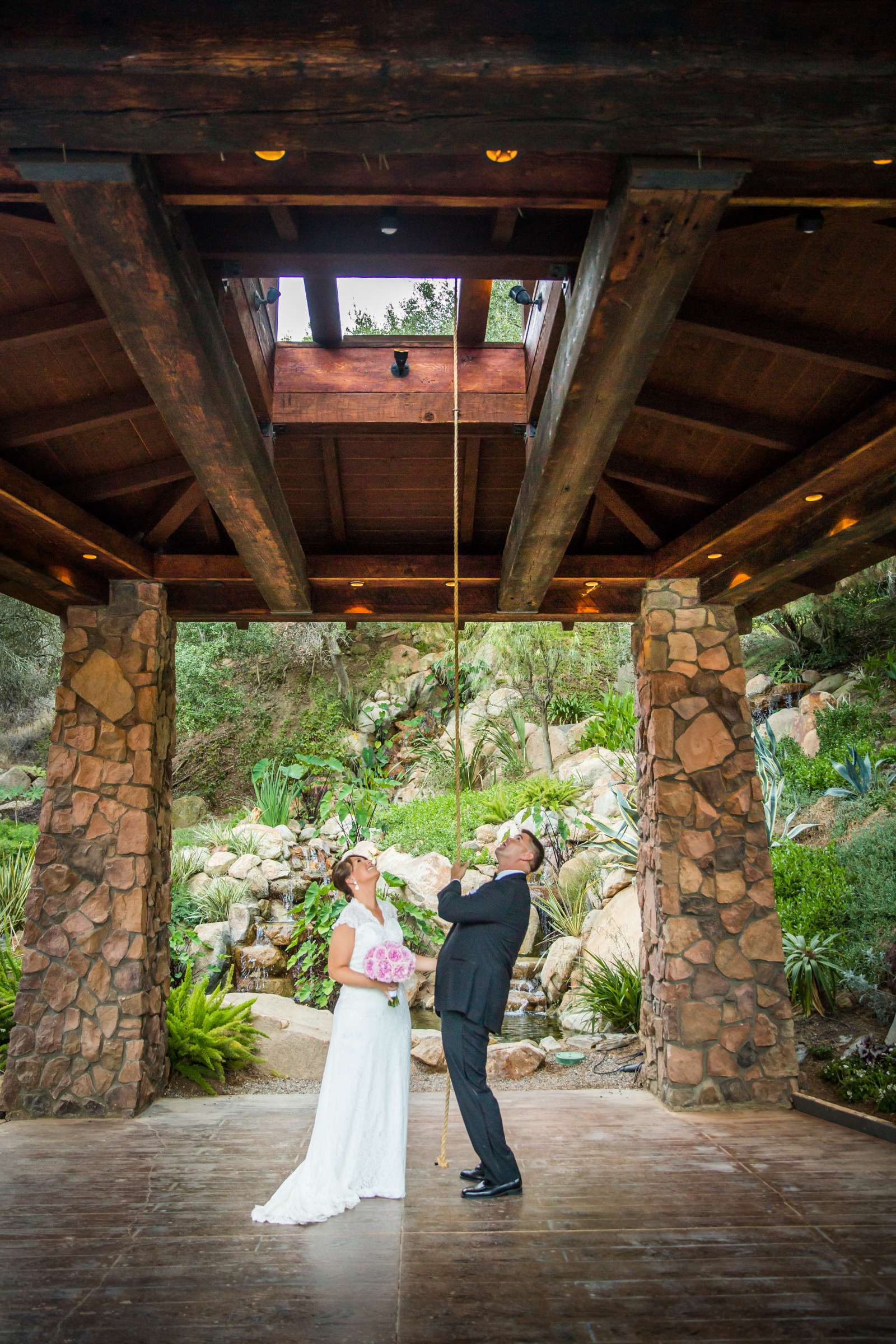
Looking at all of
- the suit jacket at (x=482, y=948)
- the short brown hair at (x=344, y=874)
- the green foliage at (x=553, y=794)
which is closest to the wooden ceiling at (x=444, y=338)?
the short brown hair at (x=344, y=874)

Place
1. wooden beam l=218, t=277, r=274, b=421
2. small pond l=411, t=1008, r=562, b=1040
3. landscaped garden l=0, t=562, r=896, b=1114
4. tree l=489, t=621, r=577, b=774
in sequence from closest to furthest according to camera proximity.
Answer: wooden beam l=218, t=277, r=274, b=421
landscaped garden l=0, t=562, r=896, b=1114
small pond l=411, t=1008, r=562, b=1040
tree l=489, t=621, r=577, b=774

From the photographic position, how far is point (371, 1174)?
3.56 m

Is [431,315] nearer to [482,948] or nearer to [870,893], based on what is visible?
[870,893]

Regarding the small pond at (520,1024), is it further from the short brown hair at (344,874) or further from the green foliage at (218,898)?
the short brown hair at (344,874)

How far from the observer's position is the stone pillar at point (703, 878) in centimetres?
496

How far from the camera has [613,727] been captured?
11328 mm

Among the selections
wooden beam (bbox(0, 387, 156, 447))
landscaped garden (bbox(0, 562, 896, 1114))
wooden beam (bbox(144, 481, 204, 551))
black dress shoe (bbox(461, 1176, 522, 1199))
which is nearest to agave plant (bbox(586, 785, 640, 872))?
landscaped garden (bbox(0, 562, 896, 1114))

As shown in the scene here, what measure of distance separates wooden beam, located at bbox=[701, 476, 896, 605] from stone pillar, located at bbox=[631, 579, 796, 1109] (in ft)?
1.50

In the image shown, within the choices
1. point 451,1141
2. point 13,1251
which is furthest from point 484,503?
point 13,1251

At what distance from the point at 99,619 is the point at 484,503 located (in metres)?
2.38

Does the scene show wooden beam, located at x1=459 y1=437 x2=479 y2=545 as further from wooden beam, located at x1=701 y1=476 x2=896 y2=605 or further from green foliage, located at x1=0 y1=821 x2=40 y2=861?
green foliage, located at x1=0 y1=821 x2=40 y2=861

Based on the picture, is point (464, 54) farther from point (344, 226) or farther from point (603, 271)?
point (344, 226)

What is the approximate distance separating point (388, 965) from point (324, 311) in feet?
8.98

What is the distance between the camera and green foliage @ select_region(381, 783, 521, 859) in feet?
33.9
